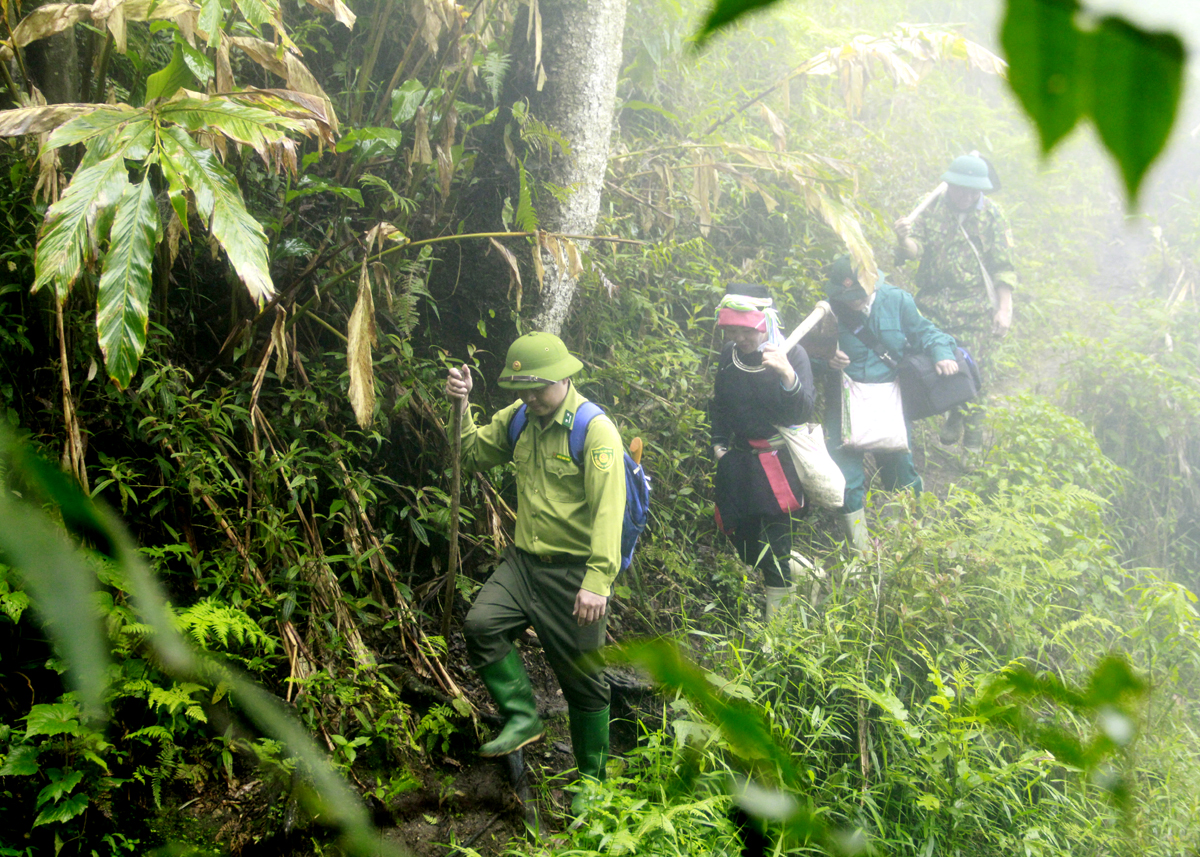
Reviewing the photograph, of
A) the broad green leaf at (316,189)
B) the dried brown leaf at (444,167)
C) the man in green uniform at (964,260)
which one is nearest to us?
the broad green leaf at (316,189)

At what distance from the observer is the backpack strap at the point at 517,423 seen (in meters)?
4.16

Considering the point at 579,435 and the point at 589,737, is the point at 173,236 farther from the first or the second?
the point at 589,737

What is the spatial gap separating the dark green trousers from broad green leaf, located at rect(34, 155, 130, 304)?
2.49 meters

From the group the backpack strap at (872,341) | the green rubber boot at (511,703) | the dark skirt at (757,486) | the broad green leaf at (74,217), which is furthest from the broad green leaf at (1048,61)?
the backpack strap at (872,341)

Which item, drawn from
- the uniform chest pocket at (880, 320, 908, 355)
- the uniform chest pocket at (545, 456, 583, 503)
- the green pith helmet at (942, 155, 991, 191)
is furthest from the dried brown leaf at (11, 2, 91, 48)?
the green pith helmet at (942, 155, 991, 191)

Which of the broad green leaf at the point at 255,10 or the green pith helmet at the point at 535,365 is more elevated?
the broad green leaf at the point at 255,10

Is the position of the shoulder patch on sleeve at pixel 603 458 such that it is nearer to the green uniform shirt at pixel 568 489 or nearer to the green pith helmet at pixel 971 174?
the green uniform shirt at pixel 568 489

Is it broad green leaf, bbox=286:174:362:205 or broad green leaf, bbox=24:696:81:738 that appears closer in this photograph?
broad green leaf, bbox=24:696:81:738

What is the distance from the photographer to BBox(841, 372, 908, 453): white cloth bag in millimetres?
5961

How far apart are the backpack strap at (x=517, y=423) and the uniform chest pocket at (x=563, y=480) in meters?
0.29

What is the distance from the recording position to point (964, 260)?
7.19 m

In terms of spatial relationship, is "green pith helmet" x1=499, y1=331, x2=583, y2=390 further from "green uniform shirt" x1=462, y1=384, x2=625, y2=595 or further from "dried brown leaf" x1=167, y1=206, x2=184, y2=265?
"dried brown leaf" x1=167, y1=206, x2=184, y2=265

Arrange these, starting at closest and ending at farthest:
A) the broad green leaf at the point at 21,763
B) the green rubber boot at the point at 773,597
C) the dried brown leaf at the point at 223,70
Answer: the broad green leaf at the point at 21,763 < the dried brown leaf at the point at 223,70 < the green rubber boot at the point at 773,597

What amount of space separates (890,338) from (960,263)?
68.7 inches
